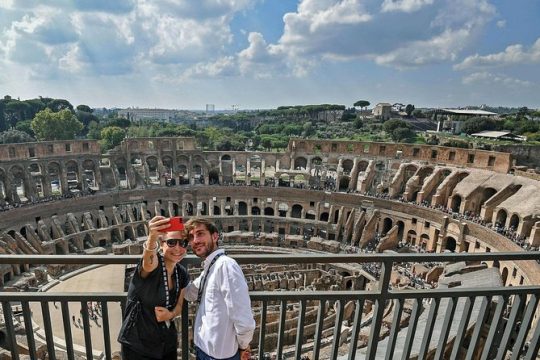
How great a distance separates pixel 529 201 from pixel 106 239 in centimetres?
3245

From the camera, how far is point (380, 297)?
11.7 feet

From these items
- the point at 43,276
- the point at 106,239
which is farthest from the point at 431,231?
the point at 43,276

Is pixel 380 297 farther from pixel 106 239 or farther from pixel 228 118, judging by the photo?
pixel 228 118

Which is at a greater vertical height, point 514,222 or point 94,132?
point 94,132

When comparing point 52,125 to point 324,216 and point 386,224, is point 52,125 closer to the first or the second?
point 324,216

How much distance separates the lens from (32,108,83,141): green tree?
5247cm

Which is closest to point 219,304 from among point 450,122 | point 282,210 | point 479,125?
point 282,210

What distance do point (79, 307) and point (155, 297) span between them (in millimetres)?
19232

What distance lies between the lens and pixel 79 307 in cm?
1883

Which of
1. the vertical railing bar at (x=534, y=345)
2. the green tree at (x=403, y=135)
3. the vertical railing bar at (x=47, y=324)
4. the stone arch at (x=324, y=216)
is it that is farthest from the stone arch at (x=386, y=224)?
the green tree at (x=403, y=135)

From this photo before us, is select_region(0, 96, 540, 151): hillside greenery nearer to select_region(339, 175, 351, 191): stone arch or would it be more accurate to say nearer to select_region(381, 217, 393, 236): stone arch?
select_region(339, 175, 351, 191): stone arch

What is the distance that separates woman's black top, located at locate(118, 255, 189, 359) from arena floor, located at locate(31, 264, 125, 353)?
1282 centimetres

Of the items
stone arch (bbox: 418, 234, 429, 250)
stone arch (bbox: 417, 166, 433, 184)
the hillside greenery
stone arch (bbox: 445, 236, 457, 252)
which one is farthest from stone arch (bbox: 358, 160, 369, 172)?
the hillside greenery

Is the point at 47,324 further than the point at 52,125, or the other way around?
the point at 52,125
